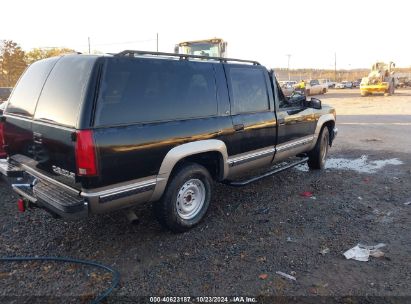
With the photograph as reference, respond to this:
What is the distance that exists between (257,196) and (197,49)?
1178 cm

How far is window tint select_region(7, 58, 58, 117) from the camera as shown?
4016 millimetres

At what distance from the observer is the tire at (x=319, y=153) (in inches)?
279

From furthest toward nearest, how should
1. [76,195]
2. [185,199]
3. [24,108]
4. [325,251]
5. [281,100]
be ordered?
[281,100], [185,199], [24,108], [325,251], [76,195]

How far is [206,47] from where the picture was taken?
Result: 16109 millimetres

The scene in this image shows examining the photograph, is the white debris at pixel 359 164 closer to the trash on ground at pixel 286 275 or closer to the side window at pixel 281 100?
the side window at pixel 281 100

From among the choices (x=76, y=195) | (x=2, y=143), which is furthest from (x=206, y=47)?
(x=76, y=195)

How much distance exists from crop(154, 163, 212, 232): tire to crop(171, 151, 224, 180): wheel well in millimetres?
112

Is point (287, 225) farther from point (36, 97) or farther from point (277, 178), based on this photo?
point (36, 97)

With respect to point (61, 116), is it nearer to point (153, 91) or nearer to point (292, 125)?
point (153, 91)

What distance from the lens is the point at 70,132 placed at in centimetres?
330

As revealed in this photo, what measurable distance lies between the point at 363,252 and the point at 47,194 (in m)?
3.31

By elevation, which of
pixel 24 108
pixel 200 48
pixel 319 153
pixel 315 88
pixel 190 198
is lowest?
pixel 190 198

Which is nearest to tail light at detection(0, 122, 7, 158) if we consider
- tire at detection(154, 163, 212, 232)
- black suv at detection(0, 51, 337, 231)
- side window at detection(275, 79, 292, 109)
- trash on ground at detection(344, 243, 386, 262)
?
black suv at detection(0, 51, 337, 231)

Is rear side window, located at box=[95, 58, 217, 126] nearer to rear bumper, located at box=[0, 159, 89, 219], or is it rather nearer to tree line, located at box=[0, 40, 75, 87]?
rear bumper, located at box=[0, 159, 89, 219]
